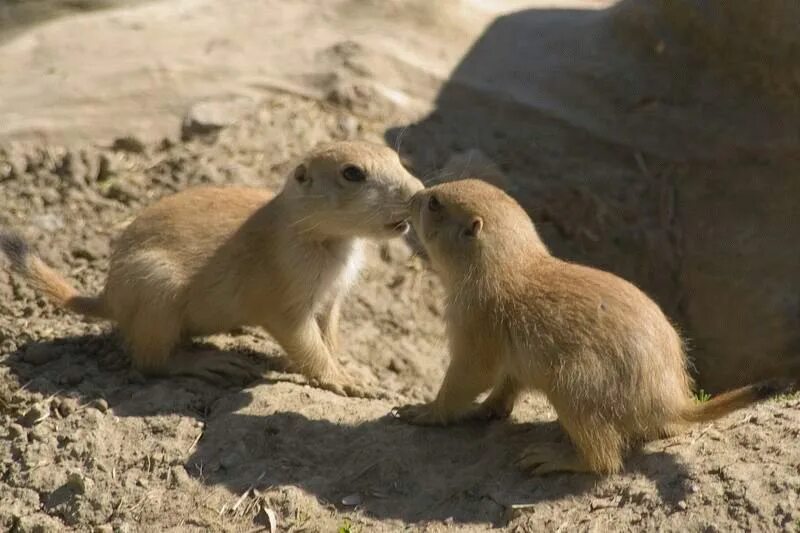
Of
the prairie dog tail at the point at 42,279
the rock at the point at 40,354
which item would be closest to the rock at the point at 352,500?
the prairie dog tail at the point at 42,279

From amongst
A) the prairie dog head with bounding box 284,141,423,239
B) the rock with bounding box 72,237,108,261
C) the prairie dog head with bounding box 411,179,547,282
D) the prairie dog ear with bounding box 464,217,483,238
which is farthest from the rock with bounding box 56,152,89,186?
the prairie dog ear with bounding box 464,217,483,238

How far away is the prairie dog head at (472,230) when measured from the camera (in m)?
6.05

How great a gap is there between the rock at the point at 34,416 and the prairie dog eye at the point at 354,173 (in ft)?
7.19

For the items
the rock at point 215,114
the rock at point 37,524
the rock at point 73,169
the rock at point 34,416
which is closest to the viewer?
the rock at point 37,524

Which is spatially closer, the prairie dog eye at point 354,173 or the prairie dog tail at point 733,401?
the prairie dog tail at point 733,401

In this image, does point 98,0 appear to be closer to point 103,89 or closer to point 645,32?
point 103,89

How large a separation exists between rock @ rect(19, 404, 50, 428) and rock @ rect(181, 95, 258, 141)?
309 cm

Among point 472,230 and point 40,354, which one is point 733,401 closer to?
point 472,230

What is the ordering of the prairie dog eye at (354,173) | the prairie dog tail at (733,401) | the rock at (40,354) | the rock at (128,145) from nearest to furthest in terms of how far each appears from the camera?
1. the prairie dog tail at (733,401)
2. the prairie dog eye at (354,173)
3. the rock at (40,354)
4. the rock at (128,145)

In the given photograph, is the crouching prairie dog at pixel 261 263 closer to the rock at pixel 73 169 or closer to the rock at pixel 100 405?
the rock at pixel 100 405

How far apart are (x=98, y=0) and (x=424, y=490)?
6231 millimetres

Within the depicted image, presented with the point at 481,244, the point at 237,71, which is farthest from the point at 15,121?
the point at 481,244

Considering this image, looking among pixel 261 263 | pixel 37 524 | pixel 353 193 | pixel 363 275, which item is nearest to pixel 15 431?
pixel 37 524

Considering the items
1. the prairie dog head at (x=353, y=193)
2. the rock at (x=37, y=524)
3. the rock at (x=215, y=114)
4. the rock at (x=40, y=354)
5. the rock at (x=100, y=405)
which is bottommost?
the rock at (x=37, y=524)
